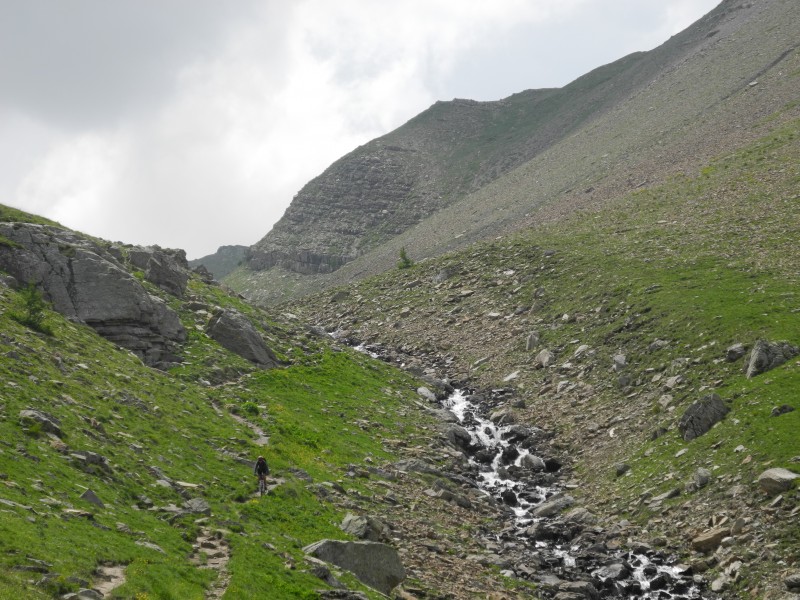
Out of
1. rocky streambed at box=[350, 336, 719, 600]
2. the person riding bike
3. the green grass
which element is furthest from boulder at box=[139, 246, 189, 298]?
the person riding bike

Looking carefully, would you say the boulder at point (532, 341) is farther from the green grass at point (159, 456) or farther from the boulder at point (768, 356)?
the boulder at point (768, 356)

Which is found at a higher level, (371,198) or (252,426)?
(371,198)

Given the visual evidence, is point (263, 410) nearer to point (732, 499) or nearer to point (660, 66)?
point (732, 499)

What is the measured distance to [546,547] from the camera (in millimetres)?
35969

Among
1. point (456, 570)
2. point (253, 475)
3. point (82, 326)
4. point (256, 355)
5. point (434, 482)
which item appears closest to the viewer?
point (456, 570)

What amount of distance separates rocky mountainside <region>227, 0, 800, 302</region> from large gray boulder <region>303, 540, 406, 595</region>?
74875mm

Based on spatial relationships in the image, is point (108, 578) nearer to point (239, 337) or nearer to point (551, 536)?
point (551, 536)

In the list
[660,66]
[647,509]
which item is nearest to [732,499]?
[647,509]

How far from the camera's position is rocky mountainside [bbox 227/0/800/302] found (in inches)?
4190

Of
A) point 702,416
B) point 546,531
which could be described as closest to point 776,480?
point 702,416

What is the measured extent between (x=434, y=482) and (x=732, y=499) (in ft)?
50.7

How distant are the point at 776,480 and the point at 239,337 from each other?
123 feet

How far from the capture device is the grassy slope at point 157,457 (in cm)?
2205

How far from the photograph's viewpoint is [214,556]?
2580 cm
